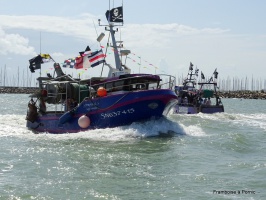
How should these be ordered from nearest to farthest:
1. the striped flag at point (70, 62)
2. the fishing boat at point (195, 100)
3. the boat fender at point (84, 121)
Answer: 1. the boat fender at point (84, 121)
2. the striped flag at point (70, 62)
3. the fishing boat at point (195, 100)

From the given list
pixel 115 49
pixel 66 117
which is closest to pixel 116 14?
pixel 115 49

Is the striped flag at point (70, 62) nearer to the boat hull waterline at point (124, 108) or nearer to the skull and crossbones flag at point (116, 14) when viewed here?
the skull and crossbones flag at point (116, 14)

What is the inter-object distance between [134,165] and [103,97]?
265 inches

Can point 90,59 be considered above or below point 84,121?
above

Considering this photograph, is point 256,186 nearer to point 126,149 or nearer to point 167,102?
point 126,149

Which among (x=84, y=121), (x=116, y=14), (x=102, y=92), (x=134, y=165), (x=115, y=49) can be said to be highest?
(x=116, y=14)

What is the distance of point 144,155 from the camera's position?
1377 centimetres

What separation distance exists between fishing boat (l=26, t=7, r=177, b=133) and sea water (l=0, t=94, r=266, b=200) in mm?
668

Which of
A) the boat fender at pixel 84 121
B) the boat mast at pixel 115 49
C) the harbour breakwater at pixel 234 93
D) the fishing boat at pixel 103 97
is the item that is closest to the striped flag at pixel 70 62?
the fishing boat at pixel 103 97

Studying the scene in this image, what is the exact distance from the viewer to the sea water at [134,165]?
959 centimetres

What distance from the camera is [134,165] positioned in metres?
12.2

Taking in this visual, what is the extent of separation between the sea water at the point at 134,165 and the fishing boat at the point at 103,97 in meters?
0.67

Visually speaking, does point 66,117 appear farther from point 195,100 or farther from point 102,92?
point 195,100

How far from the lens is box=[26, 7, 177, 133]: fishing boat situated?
18125 millimetres
